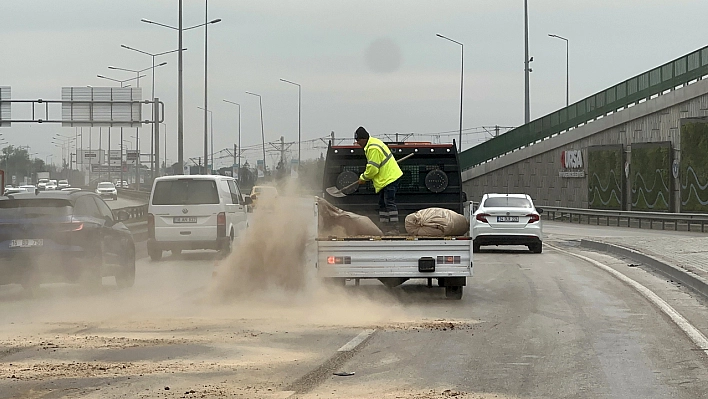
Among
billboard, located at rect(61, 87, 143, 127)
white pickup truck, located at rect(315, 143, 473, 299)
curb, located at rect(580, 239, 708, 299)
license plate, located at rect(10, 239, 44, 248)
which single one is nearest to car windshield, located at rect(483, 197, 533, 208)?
curb, located at rect(580, 239, 708, 299)

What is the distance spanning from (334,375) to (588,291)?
8.50 m

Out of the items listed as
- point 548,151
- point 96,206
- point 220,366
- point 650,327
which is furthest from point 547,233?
point 220,366

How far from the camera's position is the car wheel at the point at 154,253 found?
23.6 metres

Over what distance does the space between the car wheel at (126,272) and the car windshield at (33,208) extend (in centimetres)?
161

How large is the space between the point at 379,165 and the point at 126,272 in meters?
4.84

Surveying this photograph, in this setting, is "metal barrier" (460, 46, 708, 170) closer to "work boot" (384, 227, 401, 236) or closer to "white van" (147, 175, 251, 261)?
"white van" (147, 175, 251, 261)

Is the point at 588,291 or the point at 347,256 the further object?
the point at 588,291

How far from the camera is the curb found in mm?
16203

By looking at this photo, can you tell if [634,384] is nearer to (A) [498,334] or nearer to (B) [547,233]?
(A) [498,334]

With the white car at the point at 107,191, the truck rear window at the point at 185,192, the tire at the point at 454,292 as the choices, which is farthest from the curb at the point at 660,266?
the white car at the point at 107,191

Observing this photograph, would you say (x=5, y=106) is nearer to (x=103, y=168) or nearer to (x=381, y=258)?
(x=381, y=258)

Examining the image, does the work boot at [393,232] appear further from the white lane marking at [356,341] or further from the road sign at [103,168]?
the road sign at [103,168]

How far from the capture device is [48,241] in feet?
51.2

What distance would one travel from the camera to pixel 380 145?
15.1 metres
